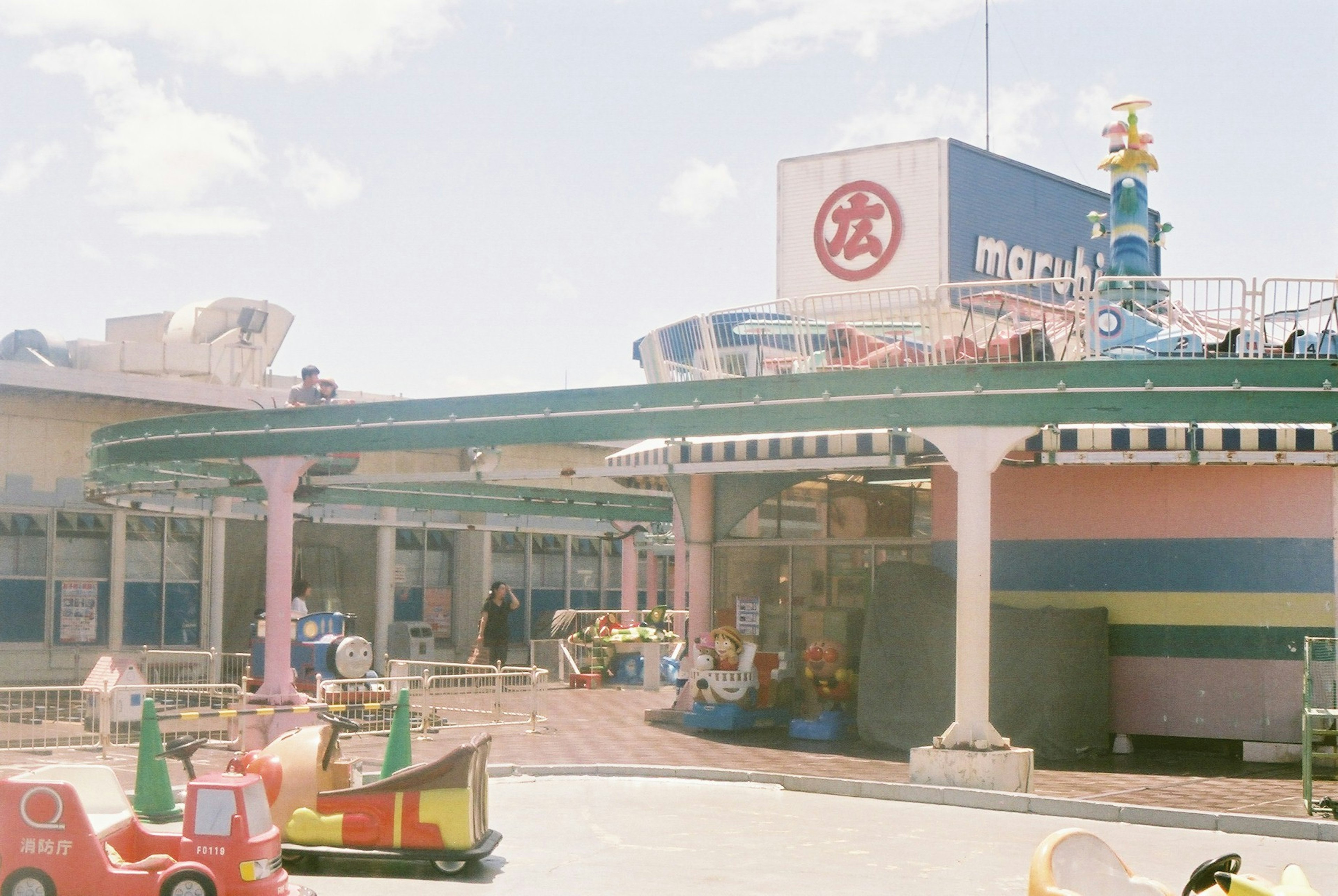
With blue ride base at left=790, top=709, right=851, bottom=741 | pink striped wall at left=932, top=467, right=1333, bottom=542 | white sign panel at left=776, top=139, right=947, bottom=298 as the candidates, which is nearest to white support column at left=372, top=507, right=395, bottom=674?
white sign panel at left=776, top=139, right=947, bottom=298

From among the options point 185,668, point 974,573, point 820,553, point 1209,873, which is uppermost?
point 820,553

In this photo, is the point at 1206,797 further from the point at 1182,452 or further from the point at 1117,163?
the point at 1117,163

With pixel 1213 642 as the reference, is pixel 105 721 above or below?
below

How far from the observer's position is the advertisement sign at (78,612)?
29.0 meters

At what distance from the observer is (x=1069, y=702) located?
1759cm

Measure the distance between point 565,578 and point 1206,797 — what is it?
2565 cm

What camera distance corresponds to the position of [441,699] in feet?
75.2

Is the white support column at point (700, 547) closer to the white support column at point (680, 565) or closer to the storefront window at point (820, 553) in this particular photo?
the storefront window at point (820, 553)

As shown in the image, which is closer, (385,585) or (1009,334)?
(1009,334)

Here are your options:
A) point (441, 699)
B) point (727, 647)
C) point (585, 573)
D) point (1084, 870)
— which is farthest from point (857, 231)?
point (1084, 870)

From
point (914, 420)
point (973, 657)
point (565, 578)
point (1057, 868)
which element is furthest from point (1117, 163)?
point (565, 578)

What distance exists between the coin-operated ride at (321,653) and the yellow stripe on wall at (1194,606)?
1002cm

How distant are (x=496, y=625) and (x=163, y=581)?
24.0 ft

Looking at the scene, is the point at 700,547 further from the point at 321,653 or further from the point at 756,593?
the point at 321,653
